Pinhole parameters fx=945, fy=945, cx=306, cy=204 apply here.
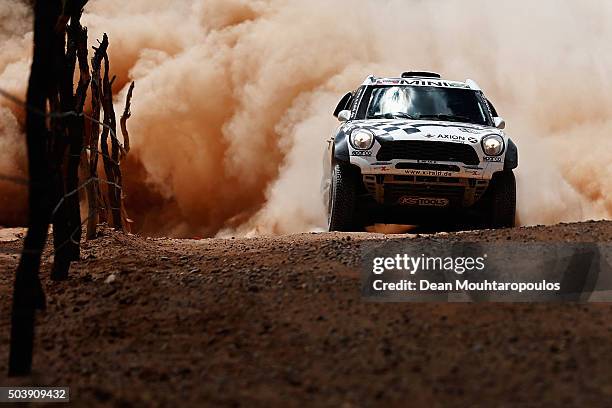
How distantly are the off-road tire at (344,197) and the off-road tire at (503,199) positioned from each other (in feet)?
4.40

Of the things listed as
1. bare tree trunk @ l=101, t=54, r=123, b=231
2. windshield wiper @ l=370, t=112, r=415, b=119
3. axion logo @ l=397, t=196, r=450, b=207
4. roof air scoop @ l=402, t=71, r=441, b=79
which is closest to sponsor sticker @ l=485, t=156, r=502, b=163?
axion logo @ l=397, t=196, r=450, b=207

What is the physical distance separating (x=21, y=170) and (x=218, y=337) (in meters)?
14.3

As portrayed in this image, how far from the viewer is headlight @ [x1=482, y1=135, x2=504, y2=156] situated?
9.06 metres

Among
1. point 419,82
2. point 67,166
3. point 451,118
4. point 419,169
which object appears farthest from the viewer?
point 419,82

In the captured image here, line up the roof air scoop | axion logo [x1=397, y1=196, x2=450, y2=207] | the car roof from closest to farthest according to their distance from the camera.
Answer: axion logo [x1=397, y1=196, x2=450, y2=207]
the car roof
the roof air scoop

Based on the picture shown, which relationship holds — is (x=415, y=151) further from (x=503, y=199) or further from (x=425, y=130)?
(x=503, y=199)

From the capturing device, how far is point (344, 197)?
9.24 meters

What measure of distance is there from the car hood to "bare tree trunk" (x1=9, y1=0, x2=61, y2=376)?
15.3 ft

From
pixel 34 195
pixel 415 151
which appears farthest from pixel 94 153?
pixel 34 195

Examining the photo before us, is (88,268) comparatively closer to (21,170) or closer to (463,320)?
(463,320)

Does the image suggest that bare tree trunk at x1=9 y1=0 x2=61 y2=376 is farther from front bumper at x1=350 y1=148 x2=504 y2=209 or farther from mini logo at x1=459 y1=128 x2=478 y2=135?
mini logo at x1=459 y1=128 x2=478 y2=135

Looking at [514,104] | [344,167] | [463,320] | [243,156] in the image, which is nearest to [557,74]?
[514,104]

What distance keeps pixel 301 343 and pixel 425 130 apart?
14.7 feet

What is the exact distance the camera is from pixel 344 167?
926 cm
